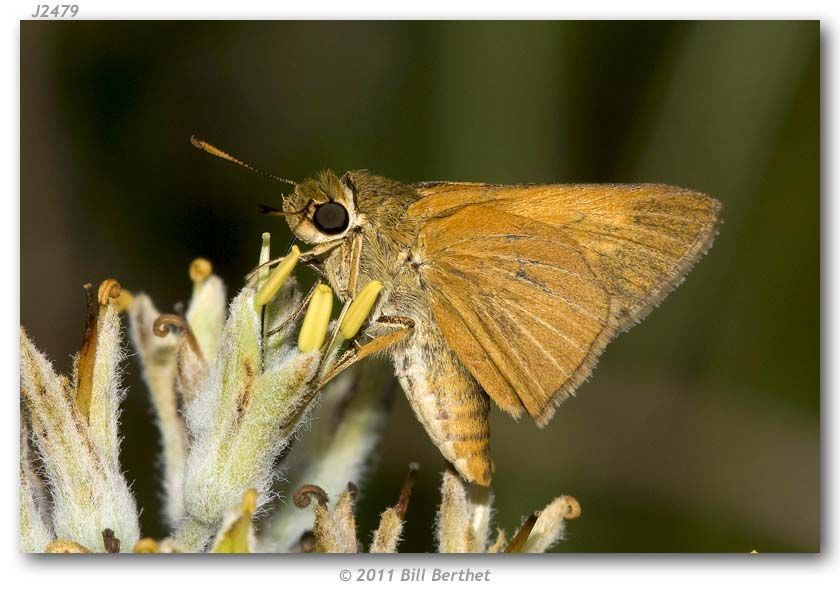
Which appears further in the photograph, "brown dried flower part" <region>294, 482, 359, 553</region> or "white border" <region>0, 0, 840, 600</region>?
"white border" <region>0, 0, 840, 600</region>

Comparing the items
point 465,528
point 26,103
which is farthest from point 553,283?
point 26,103

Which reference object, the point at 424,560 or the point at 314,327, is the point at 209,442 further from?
the point at 424,560

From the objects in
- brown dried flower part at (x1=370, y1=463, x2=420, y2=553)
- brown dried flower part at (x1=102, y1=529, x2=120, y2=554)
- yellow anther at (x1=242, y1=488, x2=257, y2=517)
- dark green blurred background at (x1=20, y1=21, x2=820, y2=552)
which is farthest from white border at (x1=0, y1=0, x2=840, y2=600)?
yellow anther at (x1=242, y1=488, x2=257, y2=517)

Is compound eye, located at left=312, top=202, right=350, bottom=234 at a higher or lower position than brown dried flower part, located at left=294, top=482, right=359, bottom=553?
higher

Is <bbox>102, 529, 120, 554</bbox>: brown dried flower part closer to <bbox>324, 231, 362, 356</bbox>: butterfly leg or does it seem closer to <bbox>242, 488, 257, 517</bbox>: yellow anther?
<bbox>242, 488, 257, 517</bbox>: yellow anther

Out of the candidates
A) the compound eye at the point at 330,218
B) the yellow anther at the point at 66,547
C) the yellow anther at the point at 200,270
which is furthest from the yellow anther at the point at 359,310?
the yellow anther at the point at 66,547

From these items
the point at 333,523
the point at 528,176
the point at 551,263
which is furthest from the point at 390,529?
the point at 528,176
